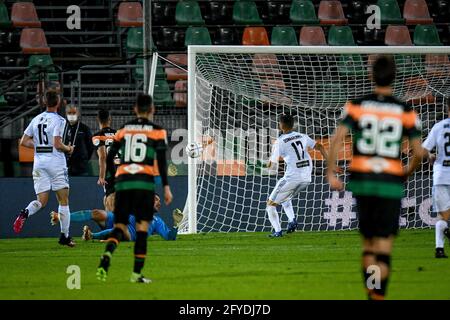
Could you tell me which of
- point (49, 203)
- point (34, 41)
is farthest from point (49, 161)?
point (34, 41)

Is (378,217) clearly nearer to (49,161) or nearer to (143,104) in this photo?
(143,104)

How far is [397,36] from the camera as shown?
72.0 feet

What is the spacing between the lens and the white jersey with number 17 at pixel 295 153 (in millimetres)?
16297

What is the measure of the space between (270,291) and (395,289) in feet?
3.49

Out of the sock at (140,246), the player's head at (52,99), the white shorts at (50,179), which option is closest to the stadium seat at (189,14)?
the white shorts at (50,179)

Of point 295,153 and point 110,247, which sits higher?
point 295,153

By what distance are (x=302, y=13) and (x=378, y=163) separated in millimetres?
14831

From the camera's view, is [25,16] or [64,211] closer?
[64,211]

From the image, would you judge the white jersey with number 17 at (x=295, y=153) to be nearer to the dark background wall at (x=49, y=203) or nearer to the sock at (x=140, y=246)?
the dark background wall at (x=49, y=203)

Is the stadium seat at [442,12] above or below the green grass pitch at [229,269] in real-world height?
above

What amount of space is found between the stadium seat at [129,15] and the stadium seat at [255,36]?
2035 millimetres

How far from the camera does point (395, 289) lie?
9453 millimetres
